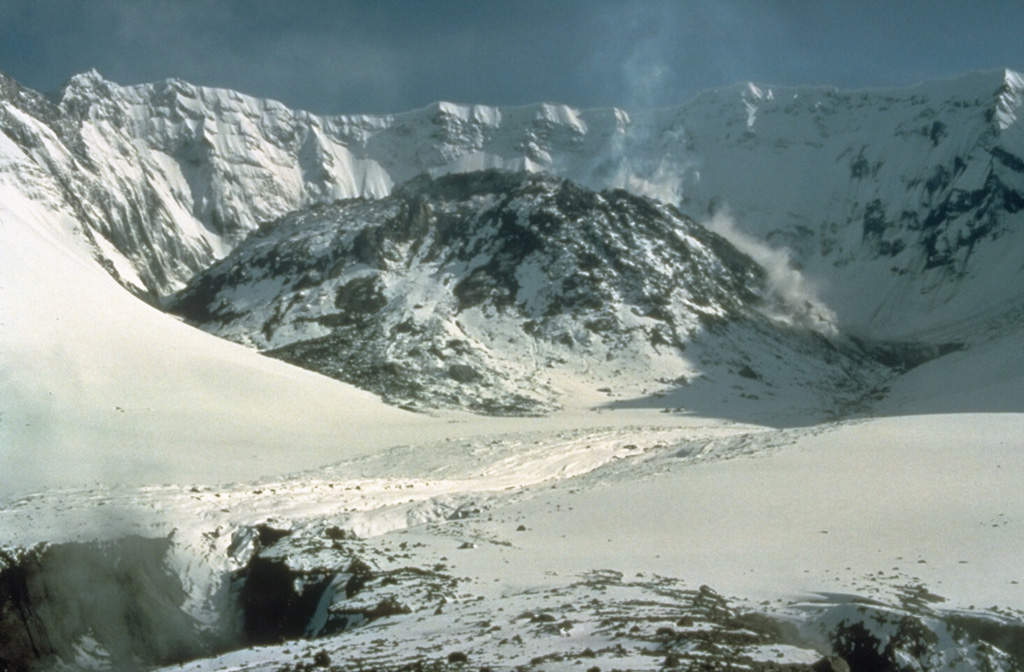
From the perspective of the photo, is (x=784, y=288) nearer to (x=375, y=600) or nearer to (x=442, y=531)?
(x=442, y=531)

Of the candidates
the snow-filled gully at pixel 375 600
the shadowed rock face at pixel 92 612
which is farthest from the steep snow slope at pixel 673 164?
the shadowed rock face at pixel 92 612

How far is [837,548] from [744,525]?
2926mm

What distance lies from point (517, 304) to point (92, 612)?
61987 mm

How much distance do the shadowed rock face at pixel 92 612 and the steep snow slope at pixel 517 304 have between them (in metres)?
38.3

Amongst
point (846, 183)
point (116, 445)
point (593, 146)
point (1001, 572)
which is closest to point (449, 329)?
point (116, 445)

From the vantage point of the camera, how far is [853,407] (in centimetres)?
6894

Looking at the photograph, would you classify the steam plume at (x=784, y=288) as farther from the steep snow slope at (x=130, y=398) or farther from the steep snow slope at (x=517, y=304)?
the steep snow slope at (x=130, y=398)

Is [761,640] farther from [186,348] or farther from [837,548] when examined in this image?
[186,348]

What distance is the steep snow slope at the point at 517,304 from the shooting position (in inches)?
2714

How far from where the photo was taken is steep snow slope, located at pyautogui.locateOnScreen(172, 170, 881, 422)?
6894 cm

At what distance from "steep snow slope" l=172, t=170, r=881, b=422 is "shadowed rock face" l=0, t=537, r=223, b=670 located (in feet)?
126

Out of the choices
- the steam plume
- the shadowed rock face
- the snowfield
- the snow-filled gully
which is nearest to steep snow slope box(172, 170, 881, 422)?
the steam plume

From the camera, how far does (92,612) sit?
20.0 metres

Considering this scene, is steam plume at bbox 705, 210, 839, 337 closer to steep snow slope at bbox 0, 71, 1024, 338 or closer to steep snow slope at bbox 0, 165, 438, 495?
steep snow slope at bbox 0, 71, 1024, 338
